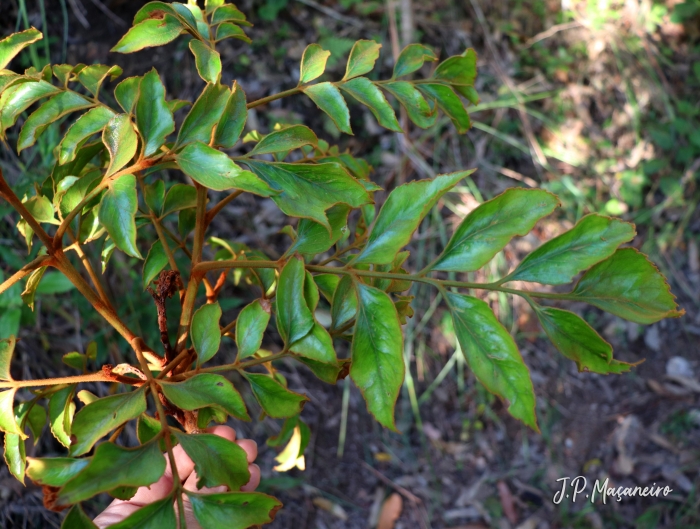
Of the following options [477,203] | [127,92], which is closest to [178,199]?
[127,92]

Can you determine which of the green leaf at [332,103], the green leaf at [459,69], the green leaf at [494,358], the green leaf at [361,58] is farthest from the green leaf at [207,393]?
the green leaf at [459,69]

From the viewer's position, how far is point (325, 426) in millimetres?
2043

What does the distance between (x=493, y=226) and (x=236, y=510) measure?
15.3 inches

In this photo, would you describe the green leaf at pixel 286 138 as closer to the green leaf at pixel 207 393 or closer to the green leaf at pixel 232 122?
the green leaf at pixel 232 122

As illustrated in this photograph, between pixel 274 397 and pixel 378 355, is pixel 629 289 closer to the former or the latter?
pixel 378 355

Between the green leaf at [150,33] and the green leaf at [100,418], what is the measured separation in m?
0.41

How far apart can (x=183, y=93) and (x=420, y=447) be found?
163 cm

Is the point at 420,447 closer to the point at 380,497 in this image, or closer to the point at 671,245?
the point at 380,497

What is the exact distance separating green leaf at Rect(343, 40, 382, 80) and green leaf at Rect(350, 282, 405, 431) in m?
0.34

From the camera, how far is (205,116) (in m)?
0.63

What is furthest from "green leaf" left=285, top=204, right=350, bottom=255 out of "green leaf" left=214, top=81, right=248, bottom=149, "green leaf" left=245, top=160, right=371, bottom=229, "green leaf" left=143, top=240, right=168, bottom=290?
"green leaf" left=143, top=240, right=168, bottom=290

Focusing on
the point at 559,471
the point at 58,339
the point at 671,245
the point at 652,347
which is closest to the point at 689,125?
the point at 671,245

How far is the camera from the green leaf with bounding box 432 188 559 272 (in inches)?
22.6

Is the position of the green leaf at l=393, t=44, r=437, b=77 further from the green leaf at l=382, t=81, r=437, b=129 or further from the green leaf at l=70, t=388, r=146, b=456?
the green leaf at l=70, t=388, r=146, b=456
